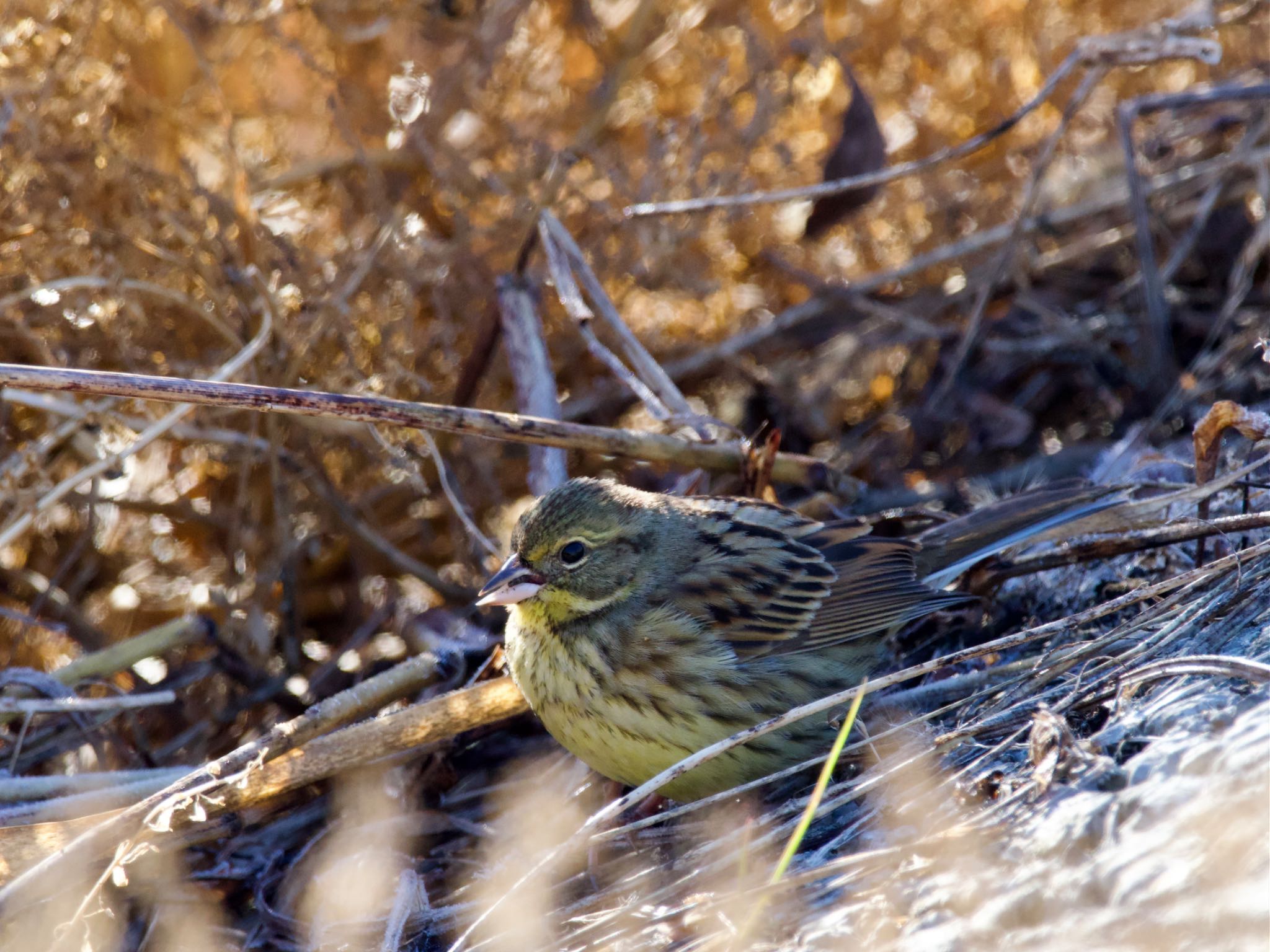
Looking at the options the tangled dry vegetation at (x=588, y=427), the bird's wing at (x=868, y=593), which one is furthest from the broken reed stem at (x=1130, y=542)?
the bird's wing at (x=868, y=593)

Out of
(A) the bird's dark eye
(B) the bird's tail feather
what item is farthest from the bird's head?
(B) the bird's tail feather

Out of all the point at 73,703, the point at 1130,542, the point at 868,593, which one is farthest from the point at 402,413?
the point at 1130,542

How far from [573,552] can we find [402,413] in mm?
584

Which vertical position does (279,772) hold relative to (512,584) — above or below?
below

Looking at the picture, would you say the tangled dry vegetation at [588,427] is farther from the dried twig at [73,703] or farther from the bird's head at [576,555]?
the bird's head at [576,555]

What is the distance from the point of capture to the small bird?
10.1ft

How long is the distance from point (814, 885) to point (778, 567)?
1.21 meters

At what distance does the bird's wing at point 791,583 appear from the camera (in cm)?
336

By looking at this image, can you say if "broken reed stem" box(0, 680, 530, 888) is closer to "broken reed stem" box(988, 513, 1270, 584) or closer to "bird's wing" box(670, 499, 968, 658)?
"bird's wing" box(670, 499, 968, 658)

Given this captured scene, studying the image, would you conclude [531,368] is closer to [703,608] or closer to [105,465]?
[703,608]

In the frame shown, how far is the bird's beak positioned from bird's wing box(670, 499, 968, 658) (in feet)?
1.26

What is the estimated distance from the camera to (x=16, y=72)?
12.9 feet

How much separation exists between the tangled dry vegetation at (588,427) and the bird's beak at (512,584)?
0.32 m

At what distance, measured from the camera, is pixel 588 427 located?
342 cm
